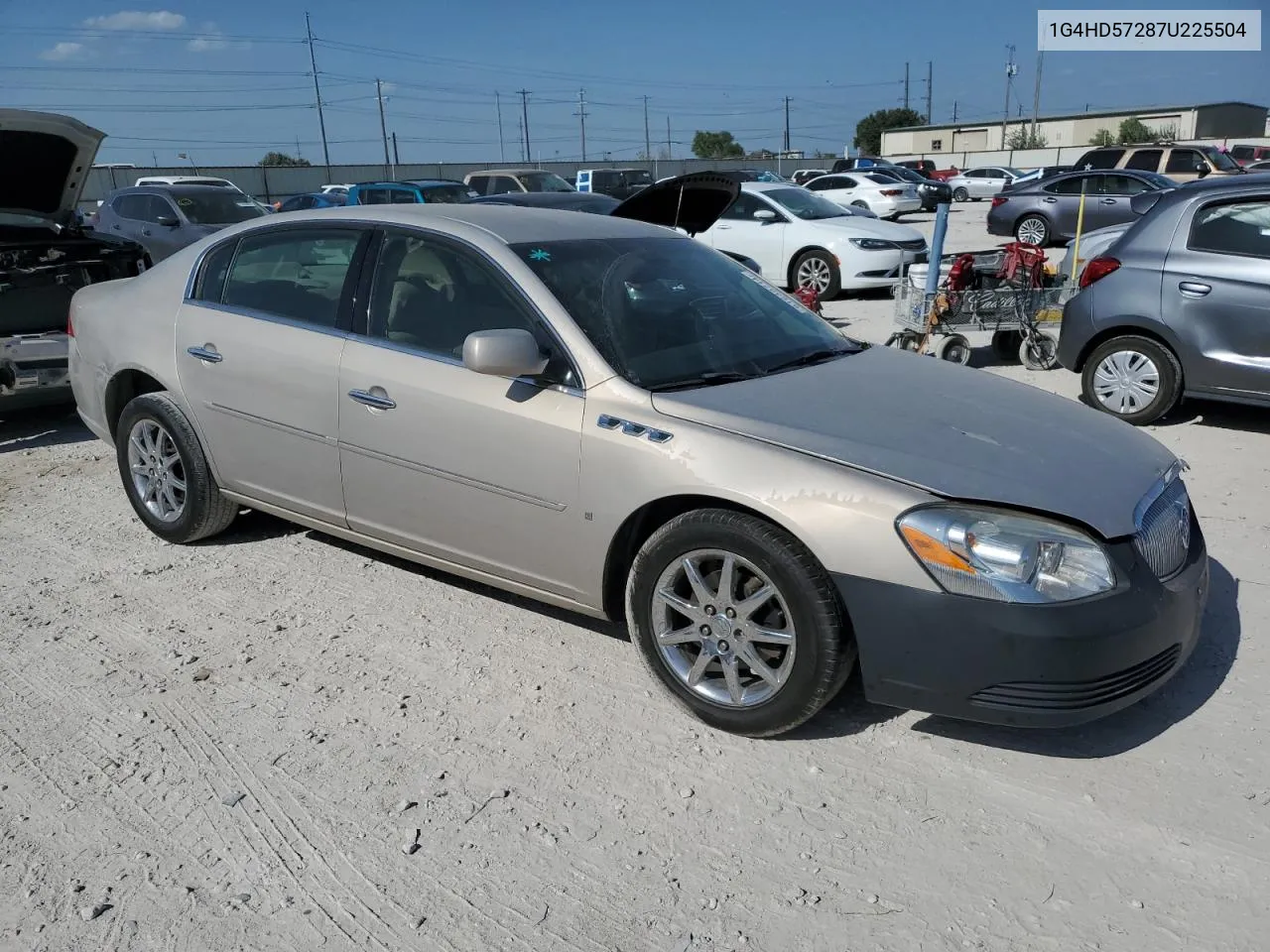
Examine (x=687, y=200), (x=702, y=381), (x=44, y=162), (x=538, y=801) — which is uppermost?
(x=44, y=162)

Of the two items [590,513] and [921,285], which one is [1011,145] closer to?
[921,285]

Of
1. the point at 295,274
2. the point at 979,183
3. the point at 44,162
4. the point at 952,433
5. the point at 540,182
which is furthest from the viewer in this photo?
the point at 979,183

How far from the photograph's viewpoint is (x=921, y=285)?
9.16 metres

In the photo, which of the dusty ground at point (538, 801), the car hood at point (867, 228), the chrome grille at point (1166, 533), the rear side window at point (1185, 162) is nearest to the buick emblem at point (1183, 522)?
the chrome grille at point (1166, 533)

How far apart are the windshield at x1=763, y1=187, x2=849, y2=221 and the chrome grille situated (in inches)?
418

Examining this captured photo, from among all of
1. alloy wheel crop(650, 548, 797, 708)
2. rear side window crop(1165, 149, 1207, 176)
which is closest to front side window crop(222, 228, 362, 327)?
alloy wheel crop(650, 548, 797, 708)

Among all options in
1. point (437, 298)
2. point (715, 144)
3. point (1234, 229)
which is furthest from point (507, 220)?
point (715, 144)

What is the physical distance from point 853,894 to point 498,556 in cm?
177

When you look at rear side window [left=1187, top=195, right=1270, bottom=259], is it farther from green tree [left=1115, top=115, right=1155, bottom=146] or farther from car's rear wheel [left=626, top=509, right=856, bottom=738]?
green tree [left=1115, top=115, right=1155, bottom=146]

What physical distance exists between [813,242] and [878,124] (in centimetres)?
9454

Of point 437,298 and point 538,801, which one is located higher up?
point 437,298

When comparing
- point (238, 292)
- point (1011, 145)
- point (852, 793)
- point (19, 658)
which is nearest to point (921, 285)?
point (238, 292)

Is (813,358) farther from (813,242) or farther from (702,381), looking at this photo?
(813,242)

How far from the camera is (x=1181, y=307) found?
6.53 m
